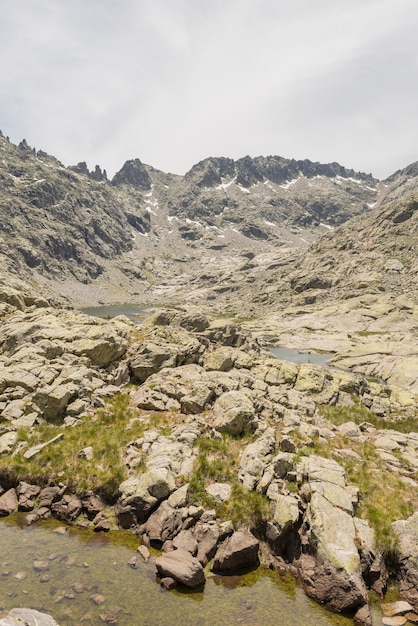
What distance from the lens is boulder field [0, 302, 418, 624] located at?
15211 mm

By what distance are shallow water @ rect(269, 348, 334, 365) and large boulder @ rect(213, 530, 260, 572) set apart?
2656 inches

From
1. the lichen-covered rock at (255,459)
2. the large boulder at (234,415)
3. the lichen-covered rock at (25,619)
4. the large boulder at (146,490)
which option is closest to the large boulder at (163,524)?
the large boulder at (146,490)

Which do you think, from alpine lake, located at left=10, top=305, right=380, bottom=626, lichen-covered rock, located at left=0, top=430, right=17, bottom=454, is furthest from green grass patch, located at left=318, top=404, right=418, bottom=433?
lichen-covered rock, located at left=0, top=430, right=17, bottom=454

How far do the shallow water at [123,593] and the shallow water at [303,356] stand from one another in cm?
6907

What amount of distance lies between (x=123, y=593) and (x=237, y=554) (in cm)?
487

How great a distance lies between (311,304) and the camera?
16400 centimetres

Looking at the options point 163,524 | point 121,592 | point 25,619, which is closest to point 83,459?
point 163,524

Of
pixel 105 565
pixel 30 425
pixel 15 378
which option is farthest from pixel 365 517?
pixel 15 378

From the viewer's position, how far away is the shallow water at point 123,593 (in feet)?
41.5

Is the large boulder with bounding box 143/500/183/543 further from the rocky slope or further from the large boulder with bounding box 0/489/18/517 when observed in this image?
the large boulder with bounding box 0/489/18/517

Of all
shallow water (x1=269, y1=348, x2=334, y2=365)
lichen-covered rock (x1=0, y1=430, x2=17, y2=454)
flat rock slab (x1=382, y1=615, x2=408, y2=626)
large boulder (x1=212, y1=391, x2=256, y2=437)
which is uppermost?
large boulder (x1=212, y1=391, x2=256, y2=437)

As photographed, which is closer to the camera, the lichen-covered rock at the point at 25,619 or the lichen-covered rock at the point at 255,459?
the lichen-covered rock at the point at 25,619

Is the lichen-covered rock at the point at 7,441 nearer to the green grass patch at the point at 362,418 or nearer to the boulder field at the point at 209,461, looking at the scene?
the boulder field at the point at 209,461

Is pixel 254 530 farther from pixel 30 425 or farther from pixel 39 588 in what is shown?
pixel 30 425
